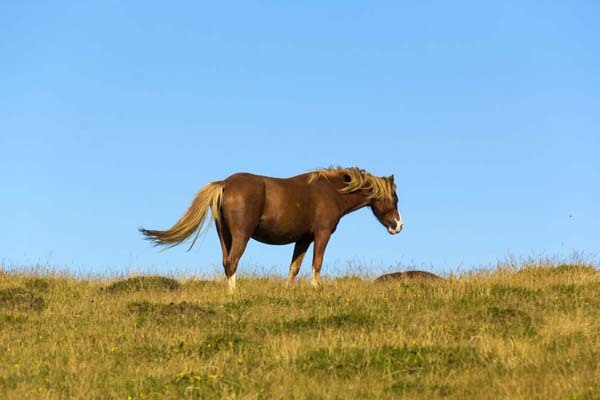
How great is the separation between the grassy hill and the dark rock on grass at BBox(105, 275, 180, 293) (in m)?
0.13

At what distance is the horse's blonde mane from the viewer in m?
19.4

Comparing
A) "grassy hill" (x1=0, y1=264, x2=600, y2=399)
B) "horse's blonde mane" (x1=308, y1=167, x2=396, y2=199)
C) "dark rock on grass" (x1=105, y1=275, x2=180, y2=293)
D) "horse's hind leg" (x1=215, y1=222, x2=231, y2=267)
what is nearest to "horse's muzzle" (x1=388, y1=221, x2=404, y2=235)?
"horse's blonde mane" (x1=308, y1=167, x2=396, y2=199)

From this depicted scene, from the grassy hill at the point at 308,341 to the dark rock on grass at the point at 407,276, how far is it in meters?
1.00

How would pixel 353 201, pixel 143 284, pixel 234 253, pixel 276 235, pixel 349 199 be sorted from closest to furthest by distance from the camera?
pixel 234 253, pixel 143 284, pixel 276 235, pixel 349 199, pixel 353 201

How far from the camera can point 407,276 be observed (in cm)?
1888

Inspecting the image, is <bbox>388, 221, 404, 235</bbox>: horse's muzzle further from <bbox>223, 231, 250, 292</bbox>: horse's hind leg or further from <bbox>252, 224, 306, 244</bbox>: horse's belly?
<bbox>223, 231, 250, 292</bbox>: horse's hind leg

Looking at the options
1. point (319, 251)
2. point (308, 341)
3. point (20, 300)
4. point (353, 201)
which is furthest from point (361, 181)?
point (308, 341)

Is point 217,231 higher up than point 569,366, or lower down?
higher up

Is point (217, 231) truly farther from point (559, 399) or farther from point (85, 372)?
point (559, 399)

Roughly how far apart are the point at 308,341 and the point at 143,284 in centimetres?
717

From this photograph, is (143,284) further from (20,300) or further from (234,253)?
(20,300)

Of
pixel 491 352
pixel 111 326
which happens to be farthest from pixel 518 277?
pixel 111 326

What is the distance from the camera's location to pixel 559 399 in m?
8.53

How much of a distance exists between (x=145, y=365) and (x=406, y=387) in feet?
10.9
